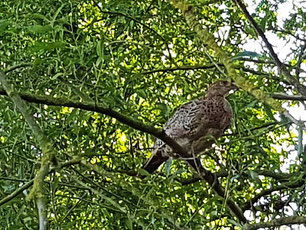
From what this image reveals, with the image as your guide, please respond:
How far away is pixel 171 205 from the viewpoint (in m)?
1.03

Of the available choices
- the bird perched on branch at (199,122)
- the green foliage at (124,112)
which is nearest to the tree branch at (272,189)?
the green foliage at (124,112)

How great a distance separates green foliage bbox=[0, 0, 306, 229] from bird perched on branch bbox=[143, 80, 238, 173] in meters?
0.03

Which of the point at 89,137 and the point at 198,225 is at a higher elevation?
the point at 89,137

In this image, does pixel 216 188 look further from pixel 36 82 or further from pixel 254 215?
pixel 36 82

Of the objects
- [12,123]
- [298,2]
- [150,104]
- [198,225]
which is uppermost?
[298,2]

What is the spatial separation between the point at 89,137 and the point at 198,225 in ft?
0.88

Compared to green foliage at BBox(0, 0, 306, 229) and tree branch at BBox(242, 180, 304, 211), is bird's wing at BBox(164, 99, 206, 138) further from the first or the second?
tree branch at BBox(242, 180, 304, 211)

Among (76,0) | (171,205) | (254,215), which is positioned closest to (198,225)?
(171,205)

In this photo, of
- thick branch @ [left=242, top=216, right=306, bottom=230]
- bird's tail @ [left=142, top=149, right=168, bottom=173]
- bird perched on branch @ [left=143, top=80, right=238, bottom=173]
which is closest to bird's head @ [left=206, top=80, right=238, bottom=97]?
bird perched on branch @ [left=143, top=80, right=238, bottom=173]

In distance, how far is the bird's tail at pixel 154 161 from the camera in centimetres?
131

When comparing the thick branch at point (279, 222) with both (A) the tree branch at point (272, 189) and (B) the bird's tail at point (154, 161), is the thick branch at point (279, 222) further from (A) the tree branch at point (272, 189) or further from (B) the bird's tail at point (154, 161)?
(B) the bird's tail at point (154, 161)

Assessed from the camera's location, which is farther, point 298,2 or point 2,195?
point 298,2

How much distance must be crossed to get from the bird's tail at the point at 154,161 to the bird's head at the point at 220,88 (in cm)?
16

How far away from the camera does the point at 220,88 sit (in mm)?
1352
